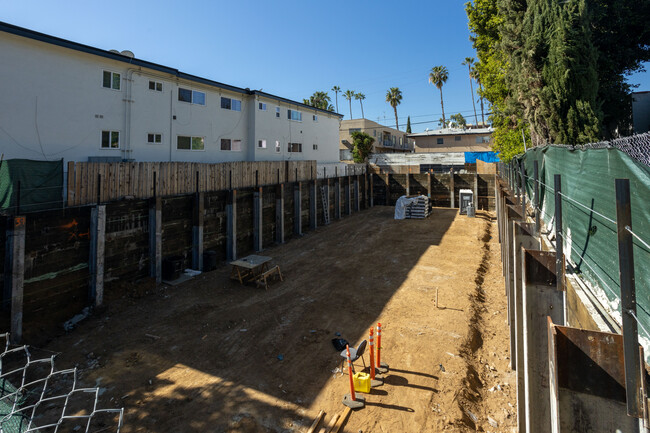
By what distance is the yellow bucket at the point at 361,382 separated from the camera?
260 inches

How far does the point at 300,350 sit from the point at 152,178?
9.24 metres

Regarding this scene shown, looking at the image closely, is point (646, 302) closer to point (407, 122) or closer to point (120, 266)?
point (120, 266)

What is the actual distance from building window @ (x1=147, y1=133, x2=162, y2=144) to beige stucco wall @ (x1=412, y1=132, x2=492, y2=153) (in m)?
48.0

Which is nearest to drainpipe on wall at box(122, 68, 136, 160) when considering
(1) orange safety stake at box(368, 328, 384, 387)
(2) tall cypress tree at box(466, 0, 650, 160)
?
(1) orange safety stake at box(368, 328, 384, 387)

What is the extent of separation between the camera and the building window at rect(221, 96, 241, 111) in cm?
2375

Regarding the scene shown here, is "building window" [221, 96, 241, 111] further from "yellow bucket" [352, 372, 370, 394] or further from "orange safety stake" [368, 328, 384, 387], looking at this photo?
"yellow bucket" [352, 372, 370, 394]

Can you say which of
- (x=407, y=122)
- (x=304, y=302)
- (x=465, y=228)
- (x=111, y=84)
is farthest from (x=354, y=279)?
(x=407, y=122)

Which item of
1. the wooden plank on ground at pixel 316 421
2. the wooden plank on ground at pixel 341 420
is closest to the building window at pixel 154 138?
the wooden plank on ground at pixel 316 421

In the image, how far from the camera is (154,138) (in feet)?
63.2

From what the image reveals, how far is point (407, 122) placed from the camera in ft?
306

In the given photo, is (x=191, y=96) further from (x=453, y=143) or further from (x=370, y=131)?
(x=453, y=143)

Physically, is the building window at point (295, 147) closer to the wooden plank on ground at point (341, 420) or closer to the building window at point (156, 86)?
the building window at point (156, 86)

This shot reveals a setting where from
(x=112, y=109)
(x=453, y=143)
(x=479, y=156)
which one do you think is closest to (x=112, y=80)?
(x=112, y=109)

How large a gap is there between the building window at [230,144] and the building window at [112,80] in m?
7.54
